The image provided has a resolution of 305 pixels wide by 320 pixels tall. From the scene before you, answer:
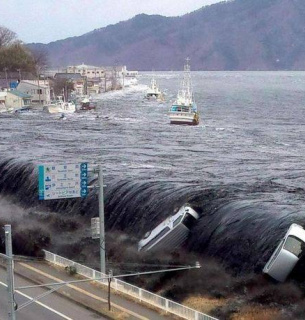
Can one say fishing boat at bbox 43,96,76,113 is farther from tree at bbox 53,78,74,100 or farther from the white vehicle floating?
the white vehicle floating

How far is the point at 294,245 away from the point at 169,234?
4.82 meters

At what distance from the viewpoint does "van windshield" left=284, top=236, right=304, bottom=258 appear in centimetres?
1934

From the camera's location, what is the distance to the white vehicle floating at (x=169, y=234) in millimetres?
22344

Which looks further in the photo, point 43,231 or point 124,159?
point 124,159

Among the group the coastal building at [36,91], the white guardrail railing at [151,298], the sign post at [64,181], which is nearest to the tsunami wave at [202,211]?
the white guardrail railing at [151,298]

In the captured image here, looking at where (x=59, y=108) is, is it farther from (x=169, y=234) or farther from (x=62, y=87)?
(x=169, y=234)

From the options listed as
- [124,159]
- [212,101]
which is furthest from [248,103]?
[124,159]

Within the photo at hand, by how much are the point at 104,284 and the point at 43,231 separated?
26.3 feet

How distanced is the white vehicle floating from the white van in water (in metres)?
4.10

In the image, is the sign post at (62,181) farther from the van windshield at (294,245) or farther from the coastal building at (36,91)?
the coastal building at (36,91)

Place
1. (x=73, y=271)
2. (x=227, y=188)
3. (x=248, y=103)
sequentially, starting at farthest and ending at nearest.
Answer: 1. (x=248, y=103)
2. (x=227, y=188)
3. (x=73, y=271)

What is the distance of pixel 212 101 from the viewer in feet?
332

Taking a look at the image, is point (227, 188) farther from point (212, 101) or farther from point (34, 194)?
point (212, 101)

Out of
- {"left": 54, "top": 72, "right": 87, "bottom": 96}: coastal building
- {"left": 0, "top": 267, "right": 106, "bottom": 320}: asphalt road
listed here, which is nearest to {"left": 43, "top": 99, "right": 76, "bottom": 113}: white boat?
{"left": 54, "top": 72, "right": 87, "bottom": 96}: coastal building
